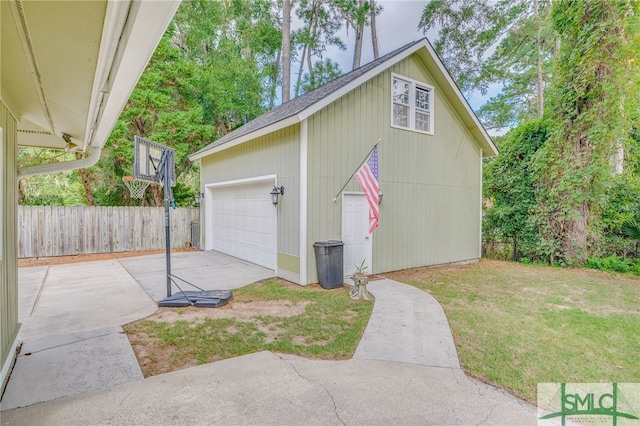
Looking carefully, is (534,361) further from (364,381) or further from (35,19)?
(35,19)

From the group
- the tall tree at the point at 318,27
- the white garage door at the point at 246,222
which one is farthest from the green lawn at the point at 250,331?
the tall tree at the point at 318,27

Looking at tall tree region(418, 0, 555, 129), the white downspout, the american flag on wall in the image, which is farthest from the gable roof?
tall tree region(418, 0, 555, 129)

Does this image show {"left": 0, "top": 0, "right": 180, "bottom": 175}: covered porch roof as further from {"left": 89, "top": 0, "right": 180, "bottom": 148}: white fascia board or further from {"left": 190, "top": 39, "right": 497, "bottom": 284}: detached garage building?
{"left": 190, "top": 39, "right": 497, "bottom": 284}: detached garage building

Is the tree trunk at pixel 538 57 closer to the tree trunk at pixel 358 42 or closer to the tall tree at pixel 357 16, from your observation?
the tall tree at pixel 357 16

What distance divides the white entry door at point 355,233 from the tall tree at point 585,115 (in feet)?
20.2

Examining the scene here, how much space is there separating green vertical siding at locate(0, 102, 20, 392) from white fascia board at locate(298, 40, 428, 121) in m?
4.25

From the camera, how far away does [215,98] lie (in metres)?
14.5

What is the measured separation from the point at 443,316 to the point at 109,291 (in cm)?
615

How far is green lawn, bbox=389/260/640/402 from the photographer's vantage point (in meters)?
3.27

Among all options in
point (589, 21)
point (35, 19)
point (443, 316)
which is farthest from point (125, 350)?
point (589, 21)

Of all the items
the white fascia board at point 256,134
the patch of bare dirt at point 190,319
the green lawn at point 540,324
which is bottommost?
the green lawn at point 540,324

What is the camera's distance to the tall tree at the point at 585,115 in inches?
325

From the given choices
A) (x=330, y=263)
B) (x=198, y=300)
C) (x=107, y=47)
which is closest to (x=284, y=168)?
(x=330, y=263)

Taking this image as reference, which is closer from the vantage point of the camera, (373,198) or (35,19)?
(35,19)
